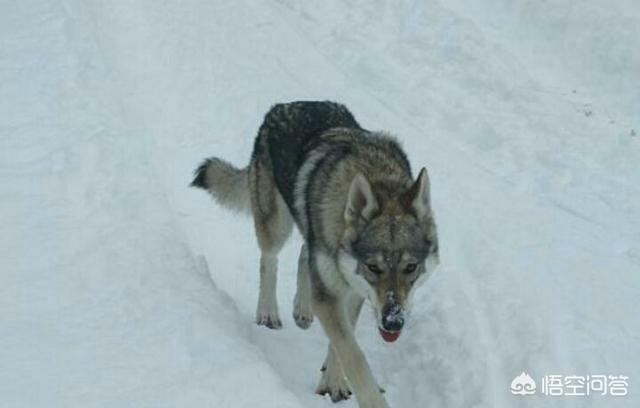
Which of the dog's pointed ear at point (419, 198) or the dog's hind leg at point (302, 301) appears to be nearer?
the dog's pointed ear at point (419, 198)

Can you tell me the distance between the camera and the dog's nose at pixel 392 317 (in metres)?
4.23

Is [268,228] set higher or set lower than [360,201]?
lower

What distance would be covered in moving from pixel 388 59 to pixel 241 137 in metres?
2.09

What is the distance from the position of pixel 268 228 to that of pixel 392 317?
5.76 ft

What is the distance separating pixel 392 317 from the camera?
4.23m

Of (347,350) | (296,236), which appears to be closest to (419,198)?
(347,350)

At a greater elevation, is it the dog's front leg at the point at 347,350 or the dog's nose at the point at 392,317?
the dog's nose at the point at 392,317

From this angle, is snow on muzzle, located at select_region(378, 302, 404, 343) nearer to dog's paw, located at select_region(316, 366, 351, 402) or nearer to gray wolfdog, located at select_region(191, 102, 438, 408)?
gray wolfdog, located at select_region(191, 102, 438, 408)

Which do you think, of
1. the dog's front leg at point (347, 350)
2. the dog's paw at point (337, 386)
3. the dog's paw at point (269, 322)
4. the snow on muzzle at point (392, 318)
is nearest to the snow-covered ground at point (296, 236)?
the dog's paw at point (269, 322)

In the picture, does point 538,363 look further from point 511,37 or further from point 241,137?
point 511,37

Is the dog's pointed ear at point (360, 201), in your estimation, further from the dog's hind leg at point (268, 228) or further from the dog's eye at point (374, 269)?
the dog's hind leg at point (268, 228)

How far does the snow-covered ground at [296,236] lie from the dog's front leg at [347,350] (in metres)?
0.36

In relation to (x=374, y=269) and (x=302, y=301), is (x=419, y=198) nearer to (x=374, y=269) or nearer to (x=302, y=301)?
(x=374, y=269)

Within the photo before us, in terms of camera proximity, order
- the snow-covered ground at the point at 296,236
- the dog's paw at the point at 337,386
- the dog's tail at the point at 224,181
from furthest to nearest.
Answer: the dog's tail at the point at 224,181 < the dog's paw at the point at 337,386 < the snow-covered ground at the point at 296,236
